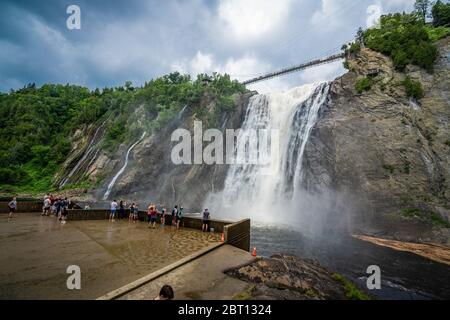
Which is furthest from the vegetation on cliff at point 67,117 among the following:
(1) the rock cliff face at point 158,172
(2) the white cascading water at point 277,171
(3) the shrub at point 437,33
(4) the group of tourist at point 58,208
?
(4) the group of tourist at point 58,208

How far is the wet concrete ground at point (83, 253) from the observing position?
7.20 metres

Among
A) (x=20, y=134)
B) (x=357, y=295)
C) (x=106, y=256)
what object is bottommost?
(x=357, y=295)

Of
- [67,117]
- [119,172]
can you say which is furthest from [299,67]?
[67,117]

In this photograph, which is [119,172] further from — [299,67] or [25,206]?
[299,67]

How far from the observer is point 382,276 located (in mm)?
13688

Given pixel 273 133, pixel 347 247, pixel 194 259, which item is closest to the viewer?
pixel 194 259

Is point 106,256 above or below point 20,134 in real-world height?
below

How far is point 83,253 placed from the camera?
1028cm

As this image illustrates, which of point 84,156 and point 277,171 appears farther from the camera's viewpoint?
point 84,156

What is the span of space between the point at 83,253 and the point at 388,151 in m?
26.9

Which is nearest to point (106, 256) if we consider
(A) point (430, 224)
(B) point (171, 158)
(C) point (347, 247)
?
(C) point (347, 247)

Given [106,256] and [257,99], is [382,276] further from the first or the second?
[257,99]
